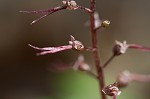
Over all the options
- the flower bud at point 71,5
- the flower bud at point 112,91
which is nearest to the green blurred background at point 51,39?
the flower bud at point 112,91

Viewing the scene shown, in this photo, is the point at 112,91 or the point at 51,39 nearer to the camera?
the point at 112,91

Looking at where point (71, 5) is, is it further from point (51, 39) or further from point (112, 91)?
point (51, 39)

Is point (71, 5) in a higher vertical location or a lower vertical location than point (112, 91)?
higher

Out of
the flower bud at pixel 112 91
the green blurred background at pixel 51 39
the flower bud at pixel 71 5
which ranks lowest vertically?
the green blurred background at pixel 51 39

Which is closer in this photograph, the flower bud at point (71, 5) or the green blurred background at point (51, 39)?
the flower bud at point (71, 5)

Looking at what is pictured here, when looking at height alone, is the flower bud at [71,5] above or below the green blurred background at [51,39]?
above

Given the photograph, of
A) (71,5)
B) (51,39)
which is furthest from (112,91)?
(51,39)

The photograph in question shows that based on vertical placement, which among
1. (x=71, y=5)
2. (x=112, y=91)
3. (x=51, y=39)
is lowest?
(x=51, y=39)

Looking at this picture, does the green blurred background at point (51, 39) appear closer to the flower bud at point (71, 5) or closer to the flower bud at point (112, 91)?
the flower bud at point (112, 91)
